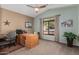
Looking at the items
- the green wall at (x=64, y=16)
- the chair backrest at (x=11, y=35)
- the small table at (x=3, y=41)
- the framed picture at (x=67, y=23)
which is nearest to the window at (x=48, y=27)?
the green wall at (x=64, y=16)

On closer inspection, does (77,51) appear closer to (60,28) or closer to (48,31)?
(60,28)

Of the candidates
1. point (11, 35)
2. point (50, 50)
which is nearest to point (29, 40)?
point (11, 35)

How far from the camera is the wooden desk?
6.67 feet

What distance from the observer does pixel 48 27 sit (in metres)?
2.16

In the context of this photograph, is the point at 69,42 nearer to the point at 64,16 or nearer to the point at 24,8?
the point at 64,16

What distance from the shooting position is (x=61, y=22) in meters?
2.04

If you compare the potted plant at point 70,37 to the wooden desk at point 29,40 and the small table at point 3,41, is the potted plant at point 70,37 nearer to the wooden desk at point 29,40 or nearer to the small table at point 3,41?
the wooden desk at point 29,40

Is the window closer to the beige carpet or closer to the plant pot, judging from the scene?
the beige carpet

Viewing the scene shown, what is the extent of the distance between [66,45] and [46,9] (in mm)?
916

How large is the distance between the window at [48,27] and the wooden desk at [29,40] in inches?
11.4

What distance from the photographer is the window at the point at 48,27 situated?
6.86 feet

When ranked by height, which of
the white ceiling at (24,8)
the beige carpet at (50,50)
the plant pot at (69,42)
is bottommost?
the beige carpet at (50,50)

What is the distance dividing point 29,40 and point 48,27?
540 millimetres
